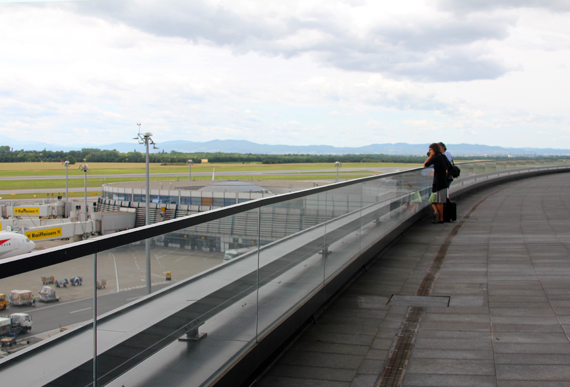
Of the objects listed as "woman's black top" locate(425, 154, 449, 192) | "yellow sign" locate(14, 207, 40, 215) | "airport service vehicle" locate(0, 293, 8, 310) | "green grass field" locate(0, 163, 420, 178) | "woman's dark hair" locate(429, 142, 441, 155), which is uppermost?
"woman's dark hair" locate(429, 142, 441, 155)

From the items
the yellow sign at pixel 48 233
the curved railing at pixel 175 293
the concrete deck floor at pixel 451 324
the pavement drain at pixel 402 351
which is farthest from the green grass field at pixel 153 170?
the curved railing at pixel 175 293

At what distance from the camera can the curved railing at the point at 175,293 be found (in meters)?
1.86

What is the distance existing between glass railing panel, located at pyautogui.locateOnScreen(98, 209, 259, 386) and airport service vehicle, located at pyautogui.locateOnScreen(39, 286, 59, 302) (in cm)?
34

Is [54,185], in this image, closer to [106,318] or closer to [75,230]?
[75,230]

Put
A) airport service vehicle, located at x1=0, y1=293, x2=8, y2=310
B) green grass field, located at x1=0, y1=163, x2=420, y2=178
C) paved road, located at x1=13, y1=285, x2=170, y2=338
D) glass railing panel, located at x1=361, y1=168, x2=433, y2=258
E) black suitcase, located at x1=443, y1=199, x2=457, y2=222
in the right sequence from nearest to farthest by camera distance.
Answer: airport service vehicle, located at x1=0, y1=293, x2=8, y2=310
paved road, located at x1=13, y1=285, x2=170, y2=338
glass railing panel, located at x1=361, y1=168, x2=433, y2=258
black suitcase, located at x1=443, y1=199, x2=457, y2=222
green grass field, located at x1=0, y1=163, x2=420, y2=178

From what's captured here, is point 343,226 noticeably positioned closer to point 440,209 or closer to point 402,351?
point 402,351

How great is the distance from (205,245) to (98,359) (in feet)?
3.04

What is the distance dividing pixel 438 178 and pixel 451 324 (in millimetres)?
6857

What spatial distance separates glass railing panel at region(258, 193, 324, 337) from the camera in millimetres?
3969

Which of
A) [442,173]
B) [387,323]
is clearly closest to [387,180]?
[442,173]

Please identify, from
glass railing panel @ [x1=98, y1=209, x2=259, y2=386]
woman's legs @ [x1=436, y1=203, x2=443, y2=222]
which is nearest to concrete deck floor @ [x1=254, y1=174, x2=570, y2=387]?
glass railing panel @ [x1=98, y1=209, x2=259, y2=386]

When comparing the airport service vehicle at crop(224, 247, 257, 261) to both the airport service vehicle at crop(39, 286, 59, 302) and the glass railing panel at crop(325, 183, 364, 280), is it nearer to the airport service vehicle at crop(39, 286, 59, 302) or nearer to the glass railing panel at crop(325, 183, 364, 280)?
the airport service vehicle at crop(39, 286, 59, 302)

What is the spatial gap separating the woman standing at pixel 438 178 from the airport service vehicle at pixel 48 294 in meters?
10.3

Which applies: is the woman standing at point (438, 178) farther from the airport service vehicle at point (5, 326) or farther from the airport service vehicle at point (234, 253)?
the airport service vehicle at point (5, 326)
